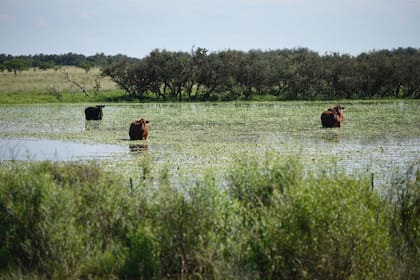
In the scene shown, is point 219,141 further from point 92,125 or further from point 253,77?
point 253,77

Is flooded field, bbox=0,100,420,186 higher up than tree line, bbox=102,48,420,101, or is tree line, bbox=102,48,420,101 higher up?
tree line, bbox=102,48,420,101

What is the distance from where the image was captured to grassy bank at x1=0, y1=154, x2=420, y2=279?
24.6 ft

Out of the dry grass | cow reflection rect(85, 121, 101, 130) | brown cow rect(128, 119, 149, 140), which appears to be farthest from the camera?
the dry grass

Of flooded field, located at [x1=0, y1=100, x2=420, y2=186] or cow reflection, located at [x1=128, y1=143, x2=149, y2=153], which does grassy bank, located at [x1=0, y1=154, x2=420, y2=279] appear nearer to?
flooded field, located at [x1=0, y1=100, x2=420, y2=186]

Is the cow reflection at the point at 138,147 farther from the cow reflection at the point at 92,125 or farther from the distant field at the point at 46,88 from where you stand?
the distant field at the point at 46,88

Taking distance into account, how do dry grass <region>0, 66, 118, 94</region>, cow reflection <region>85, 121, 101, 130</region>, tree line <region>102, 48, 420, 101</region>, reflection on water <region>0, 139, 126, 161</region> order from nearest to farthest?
reflection on water <region>0, 139, 126, 161</region>
cow reflection <region>85, 121, 101, 130</region>
tree line <region>102, 48, 420, 101</region>
dry grass <region>0, 66, 118, 94</region>

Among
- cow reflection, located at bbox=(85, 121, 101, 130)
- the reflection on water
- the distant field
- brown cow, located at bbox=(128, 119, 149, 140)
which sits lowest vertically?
the reflection on water

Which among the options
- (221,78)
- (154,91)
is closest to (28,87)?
(154,91)

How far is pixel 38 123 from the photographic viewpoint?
107 ft

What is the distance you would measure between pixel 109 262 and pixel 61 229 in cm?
84

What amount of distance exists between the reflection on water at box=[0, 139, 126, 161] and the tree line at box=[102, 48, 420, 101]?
118ft

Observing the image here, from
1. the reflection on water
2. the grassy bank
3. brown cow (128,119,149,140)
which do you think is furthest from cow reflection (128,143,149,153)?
the grassy bank

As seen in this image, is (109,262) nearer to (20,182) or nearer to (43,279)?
(43,279)

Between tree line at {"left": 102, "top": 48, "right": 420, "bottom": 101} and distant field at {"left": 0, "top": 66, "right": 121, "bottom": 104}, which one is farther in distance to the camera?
tree line at {"left": 102, "top": 48, "right": 420, "bottom": 101}
